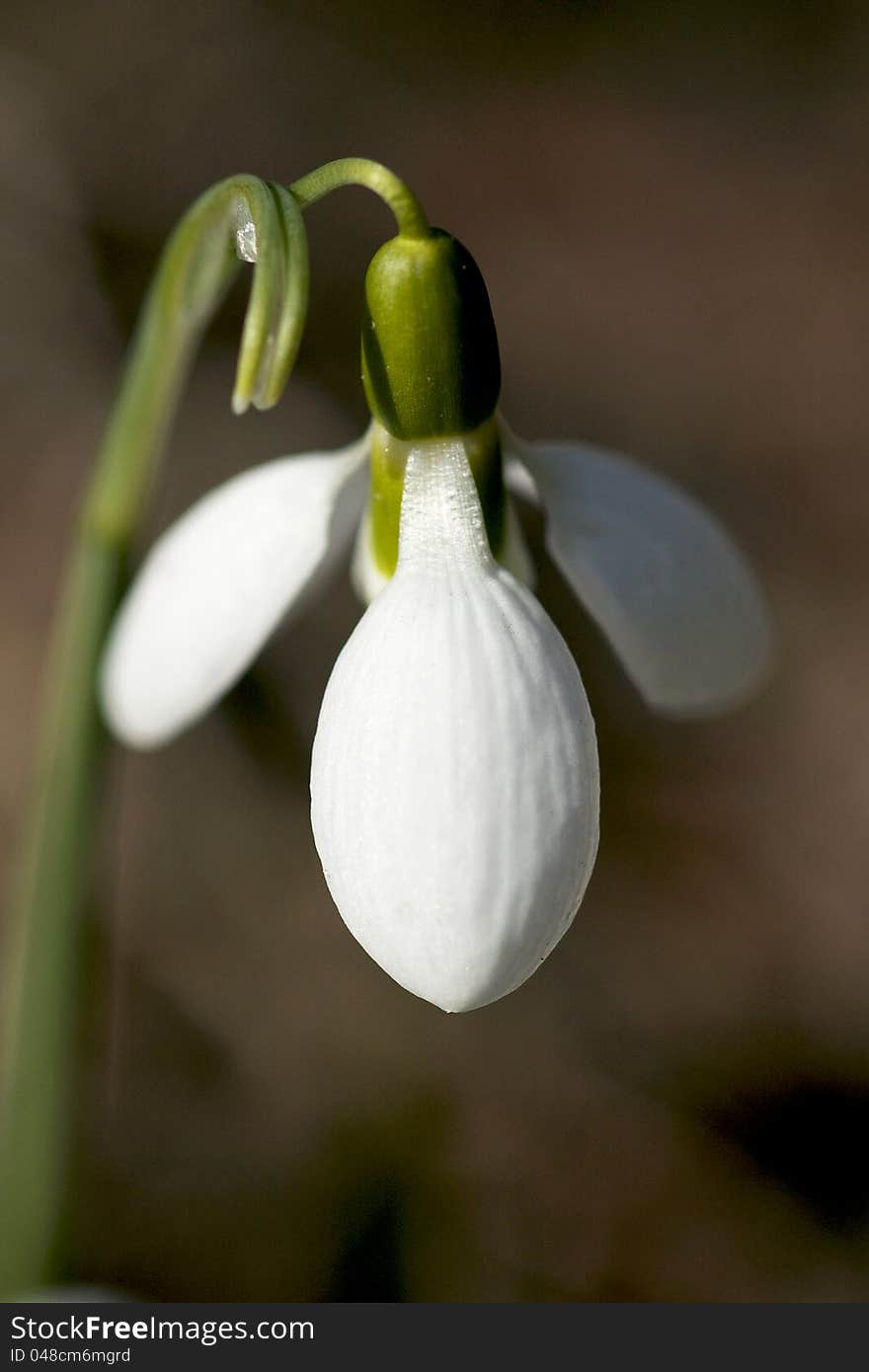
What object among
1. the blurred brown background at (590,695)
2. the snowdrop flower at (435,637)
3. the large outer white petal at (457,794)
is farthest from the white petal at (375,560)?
the blurred brown background at (590,695)

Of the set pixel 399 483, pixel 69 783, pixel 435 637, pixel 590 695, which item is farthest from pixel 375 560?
pixel 590 695

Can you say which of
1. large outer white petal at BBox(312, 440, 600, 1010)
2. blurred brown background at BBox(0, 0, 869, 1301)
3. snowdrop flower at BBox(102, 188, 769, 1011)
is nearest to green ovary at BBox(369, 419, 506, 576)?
snowdrop flower at BBox(102, 188, 769, 1011)

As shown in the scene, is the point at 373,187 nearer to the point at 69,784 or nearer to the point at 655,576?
the point at 655,576

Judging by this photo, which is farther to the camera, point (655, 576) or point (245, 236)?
point (655, 576)

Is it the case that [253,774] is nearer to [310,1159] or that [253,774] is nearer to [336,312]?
[310,1159]

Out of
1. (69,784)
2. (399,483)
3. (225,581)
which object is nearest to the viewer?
(399,483)

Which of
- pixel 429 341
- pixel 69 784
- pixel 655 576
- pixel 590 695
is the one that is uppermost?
pixel 429 341

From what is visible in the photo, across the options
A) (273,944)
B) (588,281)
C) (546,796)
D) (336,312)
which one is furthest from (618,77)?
(546,796)

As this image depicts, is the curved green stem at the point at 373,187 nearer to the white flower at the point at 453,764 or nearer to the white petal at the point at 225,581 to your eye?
the white flower at the point at 453,764
